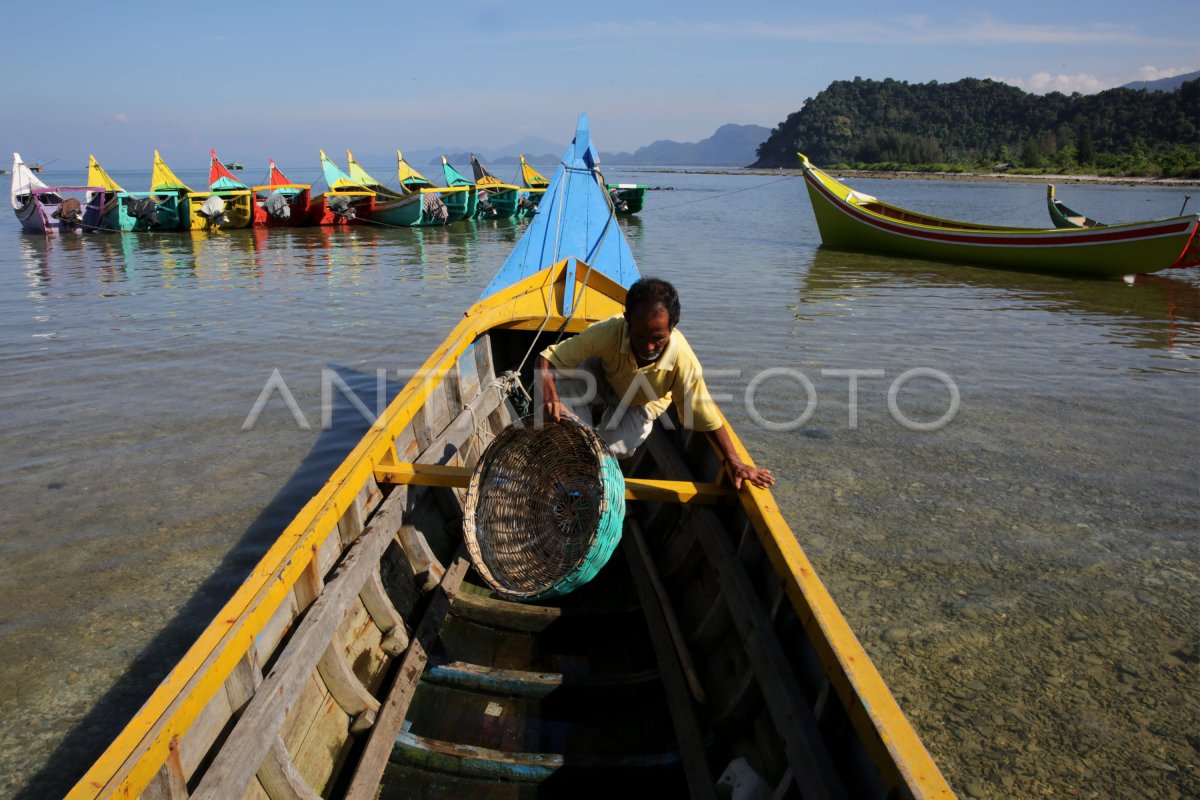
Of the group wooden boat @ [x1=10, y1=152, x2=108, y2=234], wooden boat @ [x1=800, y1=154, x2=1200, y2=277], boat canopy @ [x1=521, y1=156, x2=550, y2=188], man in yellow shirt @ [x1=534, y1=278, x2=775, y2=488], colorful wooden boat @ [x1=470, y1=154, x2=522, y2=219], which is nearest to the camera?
man in yellow shirt @ [x1=534, y1=278, x2=775, y2=488]

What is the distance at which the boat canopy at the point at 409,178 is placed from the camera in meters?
31.6

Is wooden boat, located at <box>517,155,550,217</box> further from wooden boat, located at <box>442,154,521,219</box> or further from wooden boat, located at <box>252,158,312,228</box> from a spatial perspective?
wooden boat, located at <box>252,158,312,228</box>

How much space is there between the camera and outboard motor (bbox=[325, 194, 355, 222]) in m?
26.1

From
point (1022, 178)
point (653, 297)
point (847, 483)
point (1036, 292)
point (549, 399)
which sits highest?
point (1022, 178)

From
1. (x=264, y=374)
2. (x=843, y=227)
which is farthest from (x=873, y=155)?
(x=264, y=374)

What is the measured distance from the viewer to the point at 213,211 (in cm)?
2442

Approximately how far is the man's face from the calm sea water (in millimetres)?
2079

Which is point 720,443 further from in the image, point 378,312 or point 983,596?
point 378,312

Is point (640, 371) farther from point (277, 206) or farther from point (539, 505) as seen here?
point (277, 206)

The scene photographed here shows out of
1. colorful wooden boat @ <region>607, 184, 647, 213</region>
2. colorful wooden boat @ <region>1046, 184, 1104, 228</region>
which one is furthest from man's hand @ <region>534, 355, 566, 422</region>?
colorful wooden boat @ <region>607, 184, 647, 213</region>

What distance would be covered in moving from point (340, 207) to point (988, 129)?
106443 millimetres

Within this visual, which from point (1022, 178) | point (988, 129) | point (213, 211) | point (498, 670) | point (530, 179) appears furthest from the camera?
point (988, 129)

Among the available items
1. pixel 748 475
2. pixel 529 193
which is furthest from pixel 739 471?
pixel 529 193

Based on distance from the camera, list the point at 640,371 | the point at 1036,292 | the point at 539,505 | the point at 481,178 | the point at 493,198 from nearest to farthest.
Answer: the point at 640,371 < the point at 539,505 < the point at 1036,292 < the point at 493,198 < the point at 481,178
